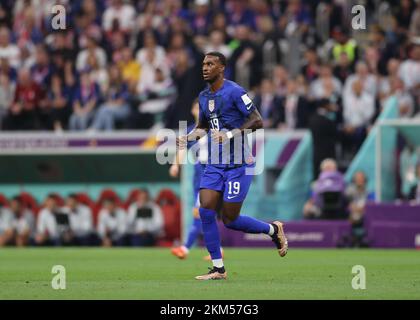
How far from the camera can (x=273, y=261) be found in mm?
17281

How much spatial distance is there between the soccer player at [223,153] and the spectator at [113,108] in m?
12.4

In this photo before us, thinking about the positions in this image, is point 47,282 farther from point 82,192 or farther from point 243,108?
point 82,192

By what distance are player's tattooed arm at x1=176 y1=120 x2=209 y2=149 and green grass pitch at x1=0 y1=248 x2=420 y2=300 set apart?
5.31ft

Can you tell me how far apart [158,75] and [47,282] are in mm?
13143

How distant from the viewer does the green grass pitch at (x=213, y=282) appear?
11523mm

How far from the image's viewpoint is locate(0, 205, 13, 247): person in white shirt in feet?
81.4

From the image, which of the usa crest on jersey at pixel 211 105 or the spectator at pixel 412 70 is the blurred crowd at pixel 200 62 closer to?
the spectator at pixel 412 70

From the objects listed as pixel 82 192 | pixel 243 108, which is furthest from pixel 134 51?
pixel 243 108

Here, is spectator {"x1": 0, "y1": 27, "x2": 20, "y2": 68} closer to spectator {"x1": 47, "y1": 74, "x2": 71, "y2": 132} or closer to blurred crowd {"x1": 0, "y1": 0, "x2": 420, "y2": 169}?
blurred crowd {"x1": 0, "y1": 0, "x2": 420, "y2": 169}

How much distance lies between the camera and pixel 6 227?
24.9m

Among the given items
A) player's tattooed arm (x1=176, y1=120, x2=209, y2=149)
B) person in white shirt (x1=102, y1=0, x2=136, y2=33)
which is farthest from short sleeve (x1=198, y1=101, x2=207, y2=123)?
person in white shirt (x1=102, y1=0, x2=136, y2=33)

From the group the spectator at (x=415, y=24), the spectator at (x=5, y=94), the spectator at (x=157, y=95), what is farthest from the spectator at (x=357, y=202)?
the spectator at (x=5, y=94)

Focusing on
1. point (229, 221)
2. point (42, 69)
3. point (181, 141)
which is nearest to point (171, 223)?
point (42, 69)

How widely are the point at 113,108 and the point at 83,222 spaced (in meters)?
2.83
